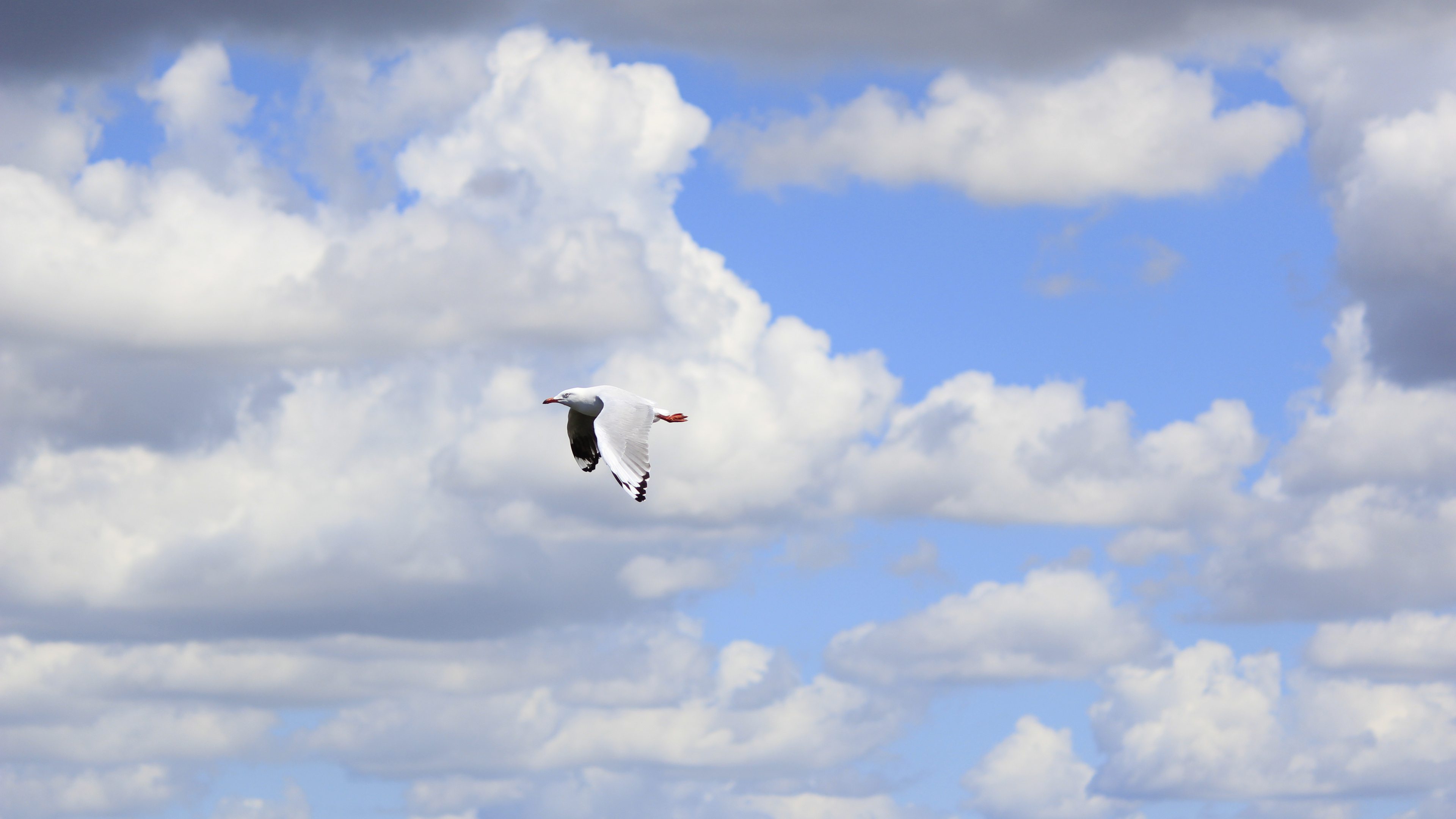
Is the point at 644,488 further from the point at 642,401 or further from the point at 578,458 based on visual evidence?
the point at 578,458

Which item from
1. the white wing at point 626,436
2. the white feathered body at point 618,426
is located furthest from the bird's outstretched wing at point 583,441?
the white wing at point 626,436

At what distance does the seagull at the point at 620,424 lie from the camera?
2458 inches

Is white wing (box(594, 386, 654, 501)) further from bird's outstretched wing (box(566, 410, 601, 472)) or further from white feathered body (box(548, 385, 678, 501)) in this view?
bird's outstretched wing (box(566, 410, 601, 472))

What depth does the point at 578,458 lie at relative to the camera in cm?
7550

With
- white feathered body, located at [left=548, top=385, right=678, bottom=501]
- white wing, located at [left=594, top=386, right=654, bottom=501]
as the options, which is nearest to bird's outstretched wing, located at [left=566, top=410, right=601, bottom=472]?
white feathered body, located at [left=548, top=385, right=678, bottom=501]

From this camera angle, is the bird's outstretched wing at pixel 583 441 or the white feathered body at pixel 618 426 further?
the bird's outstretched wing at pixel 583 441

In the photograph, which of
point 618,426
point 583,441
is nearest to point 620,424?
→ point 618,426

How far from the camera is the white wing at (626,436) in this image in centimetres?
6206

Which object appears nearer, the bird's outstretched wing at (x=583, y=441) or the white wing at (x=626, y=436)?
the white wing at (x=626, y=436)

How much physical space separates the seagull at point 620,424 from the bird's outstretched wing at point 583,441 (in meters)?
0.04

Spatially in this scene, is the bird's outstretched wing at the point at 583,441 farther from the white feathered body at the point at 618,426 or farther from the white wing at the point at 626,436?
the white wing at the point at 626,436

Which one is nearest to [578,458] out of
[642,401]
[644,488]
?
[642,401]

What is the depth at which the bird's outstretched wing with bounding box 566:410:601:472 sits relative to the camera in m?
74.5

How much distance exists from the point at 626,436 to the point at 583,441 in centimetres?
1036
